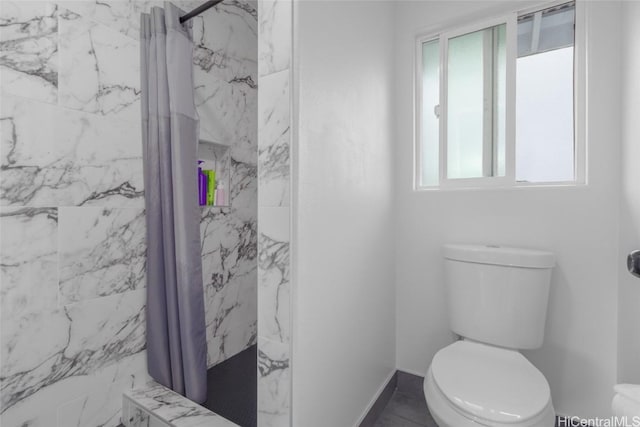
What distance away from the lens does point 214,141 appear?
181 centimetres

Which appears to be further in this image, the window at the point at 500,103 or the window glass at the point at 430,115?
the window glass at the point at 430,115

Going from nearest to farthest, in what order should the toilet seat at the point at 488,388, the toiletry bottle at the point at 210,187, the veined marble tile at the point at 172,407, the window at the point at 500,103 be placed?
1. the toilet seat at the point at 488,388
2. the veined marble tile at the point at 172,407
3. the window at the point at 500,103
4. the toiletry bottle at the point at 210,187

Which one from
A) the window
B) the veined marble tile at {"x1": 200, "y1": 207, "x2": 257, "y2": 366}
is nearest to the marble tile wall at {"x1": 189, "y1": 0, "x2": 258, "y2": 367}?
the veined marble tile at {"x1": 200, "y1": 207, "x2": 257, "y2": 366}

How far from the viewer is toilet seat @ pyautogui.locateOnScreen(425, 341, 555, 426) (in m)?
0.94

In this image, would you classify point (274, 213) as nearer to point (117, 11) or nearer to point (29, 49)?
point (29, 49)

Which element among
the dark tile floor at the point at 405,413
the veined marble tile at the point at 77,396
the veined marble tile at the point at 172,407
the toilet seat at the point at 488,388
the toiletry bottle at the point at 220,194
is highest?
the toiletry bottle at the point at 220,194

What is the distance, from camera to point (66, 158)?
1.24 m

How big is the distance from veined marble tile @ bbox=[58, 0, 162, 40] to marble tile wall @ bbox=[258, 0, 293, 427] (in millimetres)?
772

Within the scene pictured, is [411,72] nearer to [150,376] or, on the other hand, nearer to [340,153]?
[340,153]

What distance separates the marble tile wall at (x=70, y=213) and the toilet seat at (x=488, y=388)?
1.35 m

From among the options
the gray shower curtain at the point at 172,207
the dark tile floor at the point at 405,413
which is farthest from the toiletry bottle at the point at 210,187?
the dark tile floor at the point at 405,413

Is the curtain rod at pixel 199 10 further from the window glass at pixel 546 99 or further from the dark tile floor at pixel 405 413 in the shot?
the dark tile floor at pixel 405 413

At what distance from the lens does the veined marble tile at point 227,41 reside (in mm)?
1763

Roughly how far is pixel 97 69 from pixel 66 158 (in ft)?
1.33
